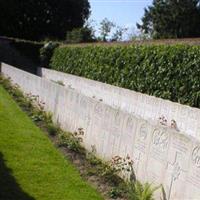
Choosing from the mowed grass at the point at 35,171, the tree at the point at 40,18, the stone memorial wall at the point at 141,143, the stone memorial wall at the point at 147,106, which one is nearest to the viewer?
the stone memorial wall at the point at 141,143

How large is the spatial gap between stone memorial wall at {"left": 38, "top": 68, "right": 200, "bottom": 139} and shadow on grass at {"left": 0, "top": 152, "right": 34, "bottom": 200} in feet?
16.1

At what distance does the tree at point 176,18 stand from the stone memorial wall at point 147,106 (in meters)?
33.3

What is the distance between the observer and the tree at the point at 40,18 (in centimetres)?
5559

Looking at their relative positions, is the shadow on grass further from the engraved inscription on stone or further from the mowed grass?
the engraved inscription on stone

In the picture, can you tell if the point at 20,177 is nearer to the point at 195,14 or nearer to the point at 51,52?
the point at 51,52

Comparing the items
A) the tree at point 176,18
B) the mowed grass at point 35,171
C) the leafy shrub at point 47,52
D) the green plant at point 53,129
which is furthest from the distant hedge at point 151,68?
the tree at point 176,18

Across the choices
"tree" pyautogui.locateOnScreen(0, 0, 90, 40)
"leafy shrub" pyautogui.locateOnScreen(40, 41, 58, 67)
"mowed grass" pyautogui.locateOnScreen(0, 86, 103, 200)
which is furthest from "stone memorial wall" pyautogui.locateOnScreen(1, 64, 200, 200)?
"tree" pyautogui.locateOnScreen(0, 0, 90, 40)

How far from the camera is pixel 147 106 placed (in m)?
14.5

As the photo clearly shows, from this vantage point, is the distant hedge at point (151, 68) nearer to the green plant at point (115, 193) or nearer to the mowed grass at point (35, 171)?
the mowed grass at point (35, 171)

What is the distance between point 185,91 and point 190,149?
889cm

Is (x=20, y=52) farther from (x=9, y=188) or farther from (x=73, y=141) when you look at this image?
(x=9, y=188)

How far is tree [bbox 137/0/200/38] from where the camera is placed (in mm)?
54094

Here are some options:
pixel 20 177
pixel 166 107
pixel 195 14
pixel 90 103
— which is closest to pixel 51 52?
pixel 195 14

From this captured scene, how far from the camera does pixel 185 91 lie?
1495 centimetres
